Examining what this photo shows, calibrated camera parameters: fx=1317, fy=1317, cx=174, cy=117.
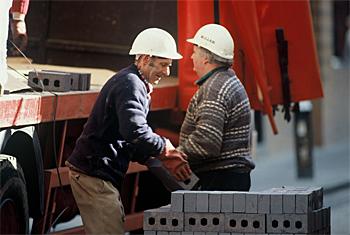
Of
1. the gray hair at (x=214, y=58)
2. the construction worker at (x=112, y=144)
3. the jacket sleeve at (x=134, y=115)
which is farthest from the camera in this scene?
the gray hair at (x=214, y=58)

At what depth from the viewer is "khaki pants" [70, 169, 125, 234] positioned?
333 inches

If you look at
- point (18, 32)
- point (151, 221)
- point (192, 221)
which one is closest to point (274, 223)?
point (192, 221)

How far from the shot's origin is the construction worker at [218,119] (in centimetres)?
884

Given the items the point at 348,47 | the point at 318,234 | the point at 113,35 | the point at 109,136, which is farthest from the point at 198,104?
the point at 348,47

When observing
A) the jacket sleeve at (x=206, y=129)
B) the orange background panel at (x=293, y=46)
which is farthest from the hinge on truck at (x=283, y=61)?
the jacket sleeve at (x=206, y=129)

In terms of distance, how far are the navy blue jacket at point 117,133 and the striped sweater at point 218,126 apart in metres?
0.38

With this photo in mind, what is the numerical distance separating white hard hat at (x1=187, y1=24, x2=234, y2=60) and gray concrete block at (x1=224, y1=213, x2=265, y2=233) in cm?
153

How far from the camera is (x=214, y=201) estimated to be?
7.84 m

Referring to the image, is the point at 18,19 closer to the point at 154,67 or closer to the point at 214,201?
the point at 154,67

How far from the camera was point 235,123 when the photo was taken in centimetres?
893

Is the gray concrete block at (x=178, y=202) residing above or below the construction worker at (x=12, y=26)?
below

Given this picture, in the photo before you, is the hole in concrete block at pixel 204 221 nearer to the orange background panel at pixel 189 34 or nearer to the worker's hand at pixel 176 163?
the worker's hand at pixel 176 163

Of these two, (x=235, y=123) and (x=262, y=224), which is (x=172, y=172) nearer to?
(x=235, y=123)

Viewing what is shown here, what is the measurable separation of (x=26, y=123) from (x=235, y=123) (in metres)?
1.43
